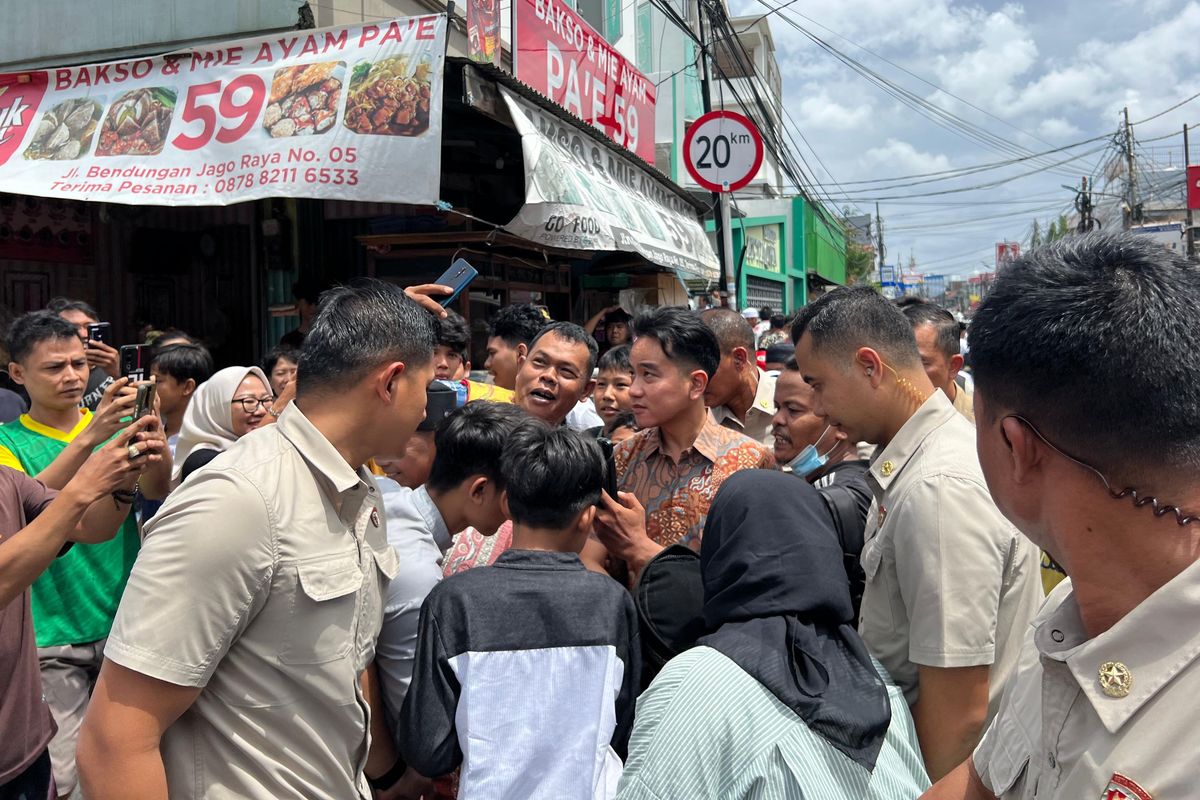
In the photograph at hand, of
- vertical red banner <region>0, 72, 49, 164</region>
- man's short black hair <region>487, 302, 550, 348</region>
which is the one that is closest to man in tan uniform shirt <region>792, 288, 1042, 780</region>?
man's short black hair <region>487, 302, 550, 348</region>

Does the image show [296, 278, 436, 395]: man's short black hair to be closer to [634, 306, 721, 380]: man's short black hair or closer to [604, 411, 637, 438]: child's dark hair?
[634, 306, 721, 380]: man's short black hair

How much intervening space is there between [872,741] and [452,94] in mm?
4942

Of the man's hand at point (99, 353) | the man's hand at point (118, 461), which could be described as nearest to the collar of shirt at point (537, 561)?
the man's hand at point (118, 461)

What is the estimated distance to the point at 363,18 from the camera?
6293 millimetres

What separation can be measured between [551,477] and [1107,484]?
1.33 meters

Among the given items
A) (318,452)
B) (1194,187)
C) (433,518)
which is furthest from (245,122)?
(1194,187)

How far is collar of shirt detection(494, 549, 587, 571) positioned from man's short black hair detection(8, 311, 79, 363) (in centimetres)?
240

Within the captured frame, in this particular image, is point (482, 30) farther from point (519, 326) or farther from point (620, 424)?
point (620, 424)

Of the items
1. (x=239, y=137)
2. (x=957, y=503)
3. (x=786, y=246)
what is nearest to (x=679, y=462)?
(x=957, y=503)

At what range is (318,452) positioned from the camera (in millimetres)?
1703

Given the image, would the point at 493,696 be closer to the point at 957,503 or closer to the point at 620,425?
the point at 957,503

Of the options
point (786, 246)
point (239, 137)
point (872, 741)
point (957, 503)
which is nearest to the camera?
point (872, 741)

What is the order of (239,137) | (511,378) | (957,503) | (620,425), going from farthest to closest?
(239,137)
(511,378)
(620,425)
(957,503)

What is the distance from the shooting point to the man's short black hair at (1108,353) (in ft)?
3.00
